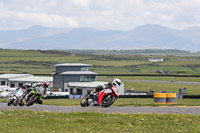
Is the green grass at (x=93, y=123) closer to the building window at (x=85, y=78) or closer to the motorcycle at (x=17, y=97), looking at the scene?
the motorcycle at (x=17, y=97)

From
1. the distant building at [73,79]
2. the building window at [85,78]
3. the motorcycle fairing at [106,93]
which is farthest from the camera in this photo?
the building window at [85,78]

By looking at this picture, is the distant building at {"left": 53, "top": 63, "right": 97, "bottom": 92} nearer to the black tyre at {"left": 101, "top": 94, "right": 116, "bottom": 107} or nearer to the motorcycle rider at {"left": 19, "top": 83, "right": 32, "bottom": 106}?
the motorcycle rider at {"left": 19, "top": 83, "right": 32, "bottom": 106}

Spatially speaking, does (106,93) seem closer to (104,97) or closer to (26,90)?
(104,97)

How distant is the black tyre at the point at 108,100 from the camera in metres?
27.2

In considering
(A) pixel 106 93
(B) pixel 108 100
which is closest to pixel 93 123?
(A) pixel 106 93

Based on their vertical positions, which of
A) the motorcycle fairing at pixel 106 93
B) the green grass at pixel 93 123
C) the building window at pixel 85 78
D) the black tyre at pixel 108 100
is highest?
the building window at pixel 85 78

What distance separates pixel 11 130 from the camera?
16.5 meters

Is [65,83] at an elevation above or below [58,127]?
above

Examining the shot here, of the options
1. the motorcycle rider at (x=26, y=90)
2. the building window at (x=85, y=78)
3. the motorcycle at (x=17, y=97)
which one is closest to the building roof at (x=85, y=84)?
the building window at (x=85, y=78)

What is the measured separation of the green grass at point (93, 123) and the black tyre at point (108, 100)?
6.05 m

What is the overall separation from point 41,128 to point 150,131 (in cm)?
462

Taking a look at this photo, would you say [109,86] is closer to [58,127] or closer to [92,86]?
[58,127]

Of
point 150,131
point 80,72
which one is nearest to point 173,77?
point 80,72

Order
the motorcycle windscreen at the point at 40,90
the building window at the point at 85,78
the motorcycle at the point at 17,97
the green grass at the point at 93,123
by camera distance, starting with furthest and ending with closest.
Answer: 1. the building window at the point at 85,78
2. the motorcycle at the point at 17,97
3. the motorcycle windscreen at the point at 40,90
4. the green grass at the point at 93,123
